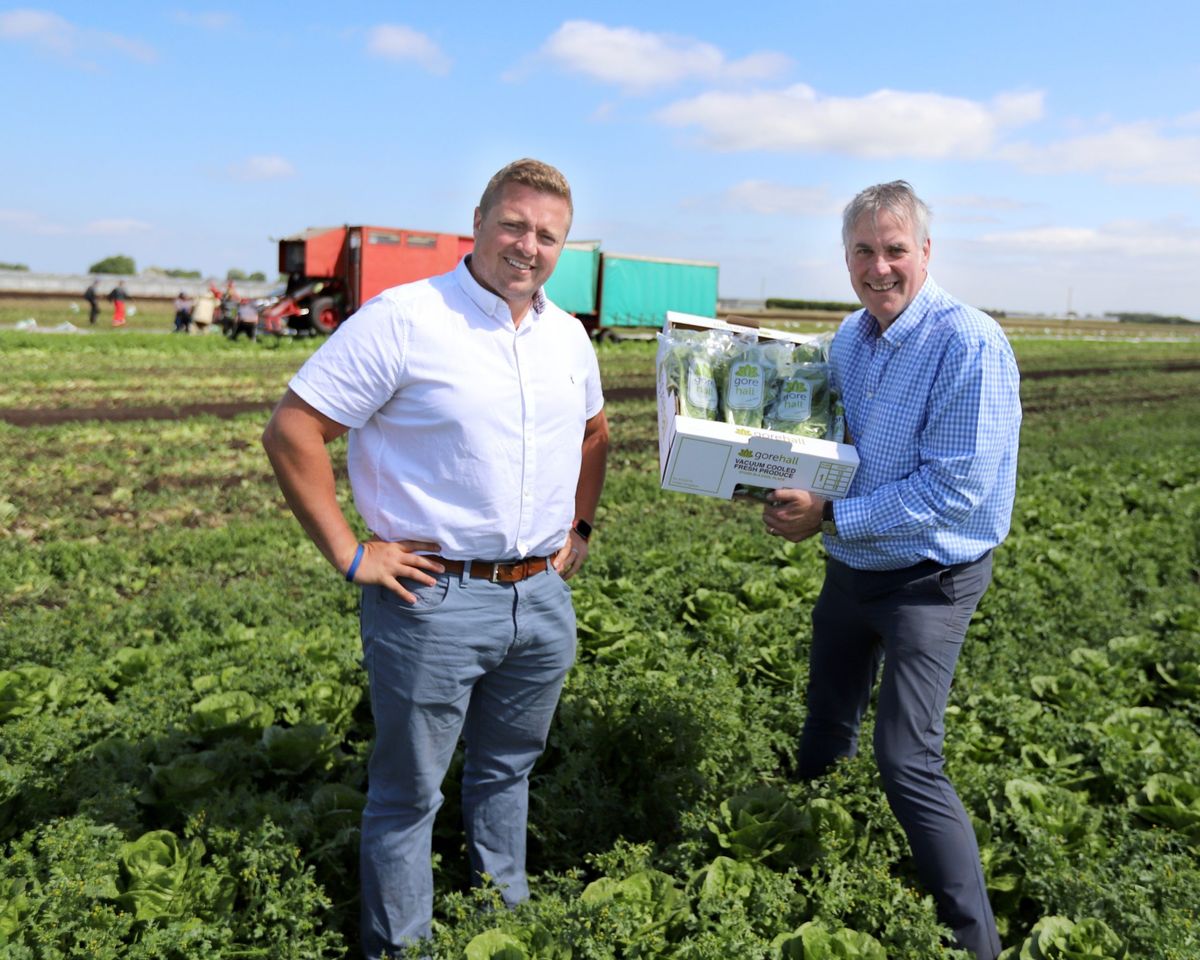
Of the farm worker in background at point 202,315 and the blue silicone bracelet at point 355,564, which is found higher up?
the farm worker in background at point 202,315

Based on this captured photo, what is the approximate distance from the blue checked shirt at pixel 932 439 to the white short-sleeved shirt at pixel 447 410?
942 millimetres

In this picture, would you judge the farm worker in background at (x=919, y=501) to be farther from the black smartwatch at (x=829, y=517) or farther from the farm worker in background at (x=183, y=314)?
the farm worker in background at (x=183, y=314)

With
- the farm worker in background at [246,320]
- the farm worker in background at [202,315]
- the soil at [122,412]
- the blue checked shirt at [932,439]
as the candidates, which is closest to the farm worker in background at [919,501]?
the blue checked shirt at [932,439]

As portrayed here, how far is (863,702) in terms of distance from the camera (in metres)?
3.45

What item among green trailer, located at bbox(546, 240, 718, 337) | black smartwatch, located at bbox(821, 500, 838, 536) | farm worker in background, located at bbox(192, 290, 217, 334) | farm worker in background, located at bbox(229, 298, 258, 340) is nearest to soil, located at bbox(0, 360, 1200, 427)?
black smartwatch, located at bbox(821, 500, 838, 536)

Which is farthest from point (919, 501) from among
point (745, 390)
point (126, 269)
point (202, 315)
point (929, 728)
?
point (126, 269)

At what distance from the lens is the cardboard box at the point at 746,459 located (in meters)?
2.82

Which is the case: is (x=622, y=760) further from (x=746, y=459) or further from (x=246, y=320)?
(x=246, y=320)

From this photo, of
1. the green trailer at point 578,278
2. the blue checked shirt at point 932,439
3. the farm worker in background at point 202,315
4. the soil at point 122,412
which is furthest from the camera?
the farm worker in background at point 202,315

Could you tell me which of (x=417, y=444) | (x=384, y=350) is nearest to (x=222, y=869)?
(x=417, y=444)

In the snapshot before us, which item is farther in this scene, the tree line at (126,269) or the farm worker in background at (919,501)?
the tree line at (126,269)

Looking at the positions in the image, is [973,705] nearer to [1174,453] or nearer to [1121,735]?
[1121,735]

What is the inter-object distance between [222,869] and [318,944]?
1.32 feet

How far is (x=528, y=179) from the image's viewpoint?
251cm
